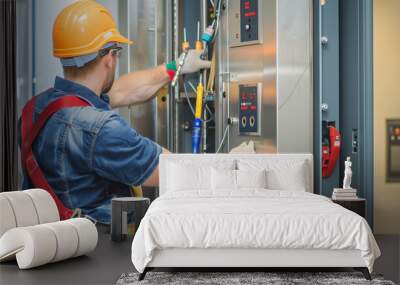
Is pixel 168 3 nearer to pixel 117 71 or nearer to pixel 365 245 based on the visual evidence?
pixel 117 71

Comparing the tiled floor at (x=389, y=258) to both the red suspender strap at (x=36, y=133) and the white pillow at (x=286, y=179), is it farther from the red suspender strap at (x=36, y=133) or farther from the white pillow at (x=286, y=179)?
the red suspender strap at (x=36, y=133)

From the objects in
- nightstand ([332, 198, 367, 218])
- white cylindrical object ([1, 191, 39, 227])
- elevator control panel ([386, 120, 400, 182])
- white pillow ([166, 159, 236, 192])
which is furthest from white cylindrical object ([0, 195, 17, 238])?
elevator control panel ([386, 120, 400, 182])

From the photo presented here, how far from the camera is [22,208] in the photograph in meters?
5.27

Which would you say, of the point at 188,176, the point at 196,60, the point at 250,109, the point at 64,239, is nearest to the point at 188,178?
the point at 188,176

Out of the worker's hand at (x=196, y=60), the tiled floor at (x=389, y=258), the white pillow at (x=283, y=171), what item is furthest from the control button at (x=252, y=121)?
the tiled floor at (x=389, y=258)

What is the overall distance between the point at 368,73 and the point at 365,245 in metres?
2.66

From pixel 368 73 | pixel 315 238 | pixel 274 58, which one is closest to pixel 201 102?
pixel 274 58

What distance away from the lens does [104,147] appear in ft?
22.0

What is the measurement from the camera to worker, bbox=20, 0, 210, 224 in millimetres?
6727

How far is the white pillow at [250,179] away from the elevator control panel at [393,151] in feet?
4.73

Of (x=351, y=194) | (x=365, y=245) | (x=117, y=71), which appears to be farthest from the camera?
(x=117, y=71)

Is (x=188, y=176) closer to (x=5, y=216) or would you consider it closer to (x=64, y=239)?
(x=64, y=239)

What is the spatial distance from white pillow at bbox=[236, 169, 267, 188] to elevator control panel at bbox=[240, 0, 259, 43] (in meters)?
1.40

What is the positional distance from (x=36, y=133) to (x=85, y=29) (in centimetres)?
116
